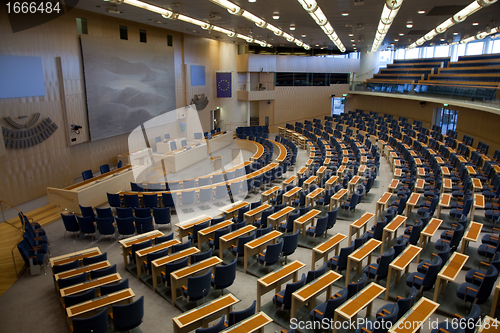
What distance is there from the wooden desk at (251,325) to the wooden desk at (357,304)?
40.4 inches

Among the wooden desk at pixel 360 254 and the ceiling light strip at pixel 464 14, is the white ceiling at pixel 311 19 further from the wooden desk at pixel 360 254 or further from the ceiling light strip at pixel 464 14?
the wooden desk at pixel 360 254

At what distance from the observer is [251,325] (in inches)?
181

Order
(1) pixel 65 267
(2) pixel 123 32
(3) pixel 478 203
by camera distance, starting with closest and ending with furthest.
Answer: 1. (1) pixel 65 267
2. (3) pixel 478 203
3. (2) pixel 123 32

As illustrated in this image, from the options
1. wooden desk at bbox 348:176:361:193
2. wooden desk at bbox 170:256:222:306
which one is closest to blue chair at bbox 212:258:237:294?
wooden desk at bbox 170:256:222:306

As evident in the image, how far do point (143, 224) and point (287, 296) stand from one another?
4.66 m

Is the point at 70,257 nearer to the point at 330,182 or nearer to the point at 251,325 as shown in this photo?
the point at 251,325

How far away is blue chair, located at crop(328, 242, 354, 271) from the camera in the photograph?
645 cm

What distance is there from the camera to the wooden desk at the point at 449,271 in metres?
5.55

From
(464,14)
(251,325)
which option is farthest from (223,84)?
(251,325)

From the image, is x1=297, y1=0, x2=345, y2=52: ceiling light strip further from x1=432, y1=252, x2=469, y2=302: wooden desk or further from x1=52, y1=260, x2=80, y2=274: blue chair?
x1=52, y1=260, x2=80, y2=274: blue chair

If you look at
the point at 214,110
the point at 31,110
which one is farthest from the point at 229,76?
the point at 31,110

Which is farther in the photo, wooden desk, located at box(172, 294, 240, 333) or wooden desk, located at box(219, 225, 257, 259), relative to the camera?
wooden desk, located at box(219, 225, 257, 259)

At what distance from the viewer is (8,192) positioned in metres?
10.6

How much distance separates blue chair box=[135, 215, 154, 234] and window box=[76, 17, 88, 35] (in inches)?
340
